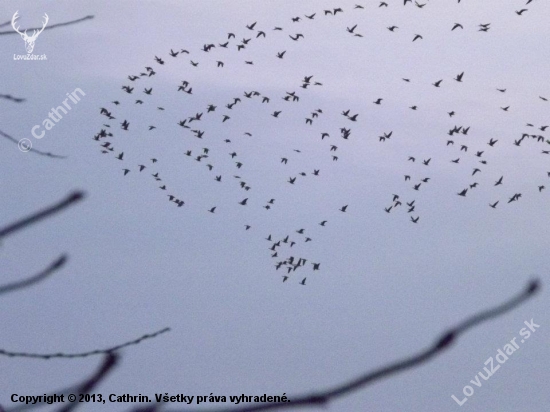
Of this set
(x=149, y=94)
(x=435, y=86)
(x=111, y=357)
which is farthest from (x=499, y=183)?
(x=111, y=357)

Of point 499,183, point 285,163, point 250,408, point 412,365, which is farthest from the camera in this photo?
point 285,163

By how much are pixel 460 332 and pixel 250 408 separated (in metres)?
0.49

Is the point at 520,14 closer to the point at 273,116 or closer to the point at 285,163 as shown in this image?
the point at 273,116

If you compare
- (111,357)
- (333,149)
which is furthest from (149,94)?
(111,357)

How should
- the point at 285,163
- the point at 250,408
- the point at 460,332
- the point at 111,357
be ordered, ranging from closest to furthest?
the point at 460,332
the point at 250,408
the point at 111,357
the point at 285,163

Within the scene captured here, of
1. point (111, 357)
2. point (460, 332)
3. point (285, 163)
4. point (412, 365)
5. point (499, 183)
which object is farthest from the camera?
point (285, 163)

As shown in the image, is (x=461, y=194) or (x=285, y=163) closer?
(x=461, y=194)

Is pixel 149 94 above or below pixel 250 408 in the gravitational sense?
below

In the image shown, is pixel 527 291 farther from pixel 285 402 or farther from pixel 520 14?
pixel 520 14

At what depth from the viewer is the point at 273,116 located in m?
48.2

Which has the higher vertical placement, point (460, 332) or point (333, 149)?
point (460, 332)

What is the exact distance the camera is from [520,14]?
47219 mm

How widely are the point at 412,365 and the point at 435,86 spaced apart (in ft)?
158

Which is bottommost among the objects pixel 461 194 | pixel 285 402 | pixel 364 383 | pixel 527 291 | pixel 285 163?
pixel 285 163
